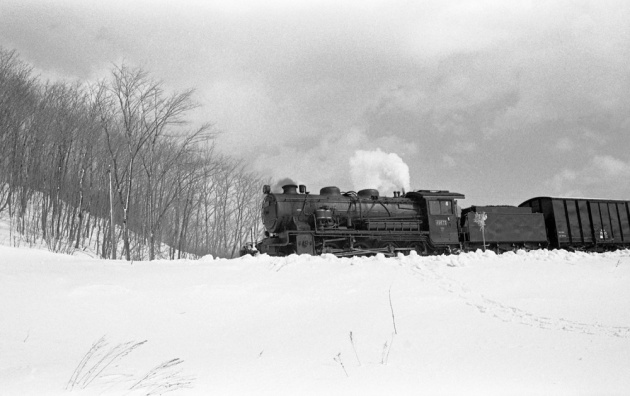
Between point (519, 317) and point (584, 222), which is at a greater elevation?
point (584, 222)

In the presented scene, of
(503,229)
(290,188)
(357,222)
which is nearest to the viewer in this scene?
(357,222)

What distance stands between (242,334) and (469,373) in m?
3.13

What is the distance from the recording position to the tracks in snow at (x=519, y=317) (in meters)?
6.29

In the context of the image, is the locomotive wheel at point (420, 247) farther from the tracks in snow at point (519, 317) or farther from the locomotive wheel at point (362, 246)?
the tracks in snow at point (519, 317)

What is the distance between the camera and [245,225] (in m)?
32.3

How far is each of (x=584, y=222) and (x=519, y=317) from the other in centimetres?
1666

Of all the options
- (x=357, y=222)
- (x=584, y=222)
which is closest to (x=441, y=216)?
(x=357, y=222)

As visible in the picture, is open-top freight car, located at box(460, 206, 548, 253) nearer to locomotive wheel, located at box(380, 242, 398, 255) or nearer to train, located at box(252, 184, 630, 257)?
train, located at box(252, 184, 630, 257)

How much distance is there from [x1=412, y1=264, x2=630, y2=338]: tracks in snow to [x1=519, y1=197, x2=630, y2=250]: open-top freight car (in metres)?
13.1

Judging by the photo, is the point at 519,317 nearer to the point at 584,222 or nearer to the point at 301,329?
the point at 301,329

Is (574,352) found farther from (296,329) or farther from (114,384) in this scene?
(114,384)

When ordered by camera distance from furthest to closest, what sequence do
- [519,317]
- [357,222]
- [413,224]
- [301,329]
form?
[413,224] → [357,222] → [519,317] → [301,329]

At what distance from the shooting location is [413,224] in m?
16.7

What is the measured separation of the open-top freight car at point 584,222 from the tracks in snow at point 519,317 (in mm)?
13122
